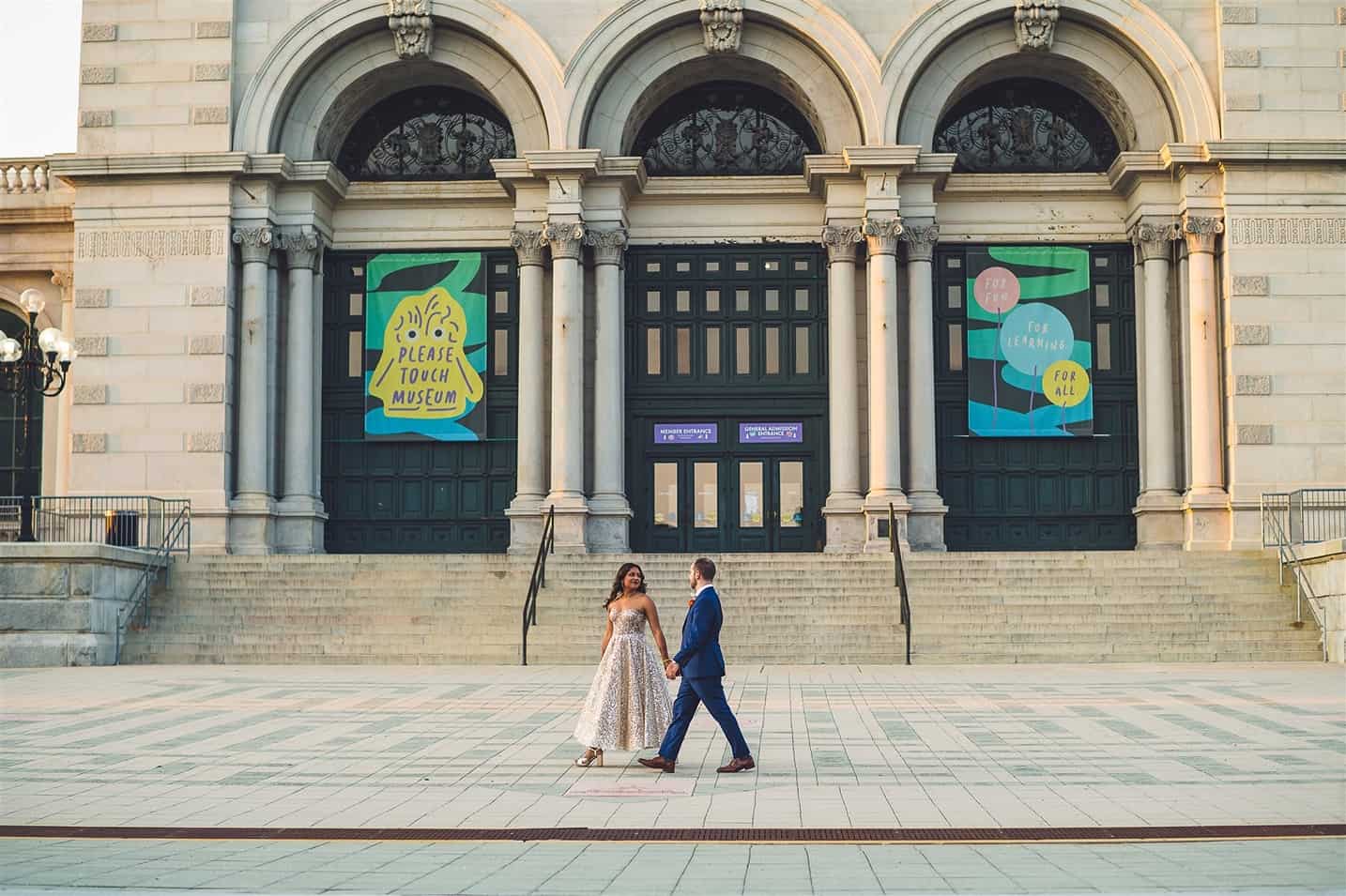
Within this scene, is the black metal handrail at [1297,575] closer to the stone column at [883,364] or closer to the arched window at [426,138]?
the stone column at [883,364]

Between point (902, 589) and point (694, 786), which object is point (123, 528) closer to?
point (902, 589)

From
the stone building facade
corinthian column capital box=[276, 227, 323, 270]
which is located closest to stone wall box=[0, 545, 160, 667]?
the stone building facade

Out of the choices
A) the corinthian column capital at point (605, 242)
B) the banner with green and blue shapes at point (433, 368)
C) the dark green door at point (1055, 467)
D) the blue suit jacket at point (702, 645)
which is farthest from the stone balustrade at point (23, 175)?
the blue suit jacket at point (702, 645)

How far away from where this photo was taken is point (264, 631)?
2630 cm

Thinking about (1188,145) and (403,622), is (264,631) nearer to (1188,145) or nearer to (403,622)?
(403,622)

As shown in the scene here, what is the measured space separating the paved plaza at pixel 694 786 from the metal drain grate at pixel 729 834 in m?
0.05

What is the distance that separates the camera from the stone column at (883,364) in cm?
3272

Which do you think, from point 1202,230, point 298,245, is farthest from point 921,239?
point 298,245

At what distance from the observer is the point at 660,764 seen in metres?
13.2

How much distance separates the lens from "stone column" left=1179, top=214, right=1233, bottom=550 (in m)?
32.1

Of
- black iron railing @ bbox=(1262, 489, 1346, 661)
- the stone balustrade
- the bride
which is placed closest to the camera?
the bride

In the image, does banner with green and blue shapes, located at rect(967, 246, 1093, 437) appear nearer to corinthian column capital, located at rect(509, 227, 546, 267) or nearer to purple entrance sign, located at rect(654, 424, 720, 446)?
purple entrance sign, located at rect(654, 424, 720, 446)

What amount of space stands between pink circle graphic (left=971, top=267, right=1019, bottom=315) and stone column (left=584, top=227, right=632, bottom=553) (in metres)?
7.48

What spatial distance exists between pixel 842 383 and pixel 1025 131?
720 cm
